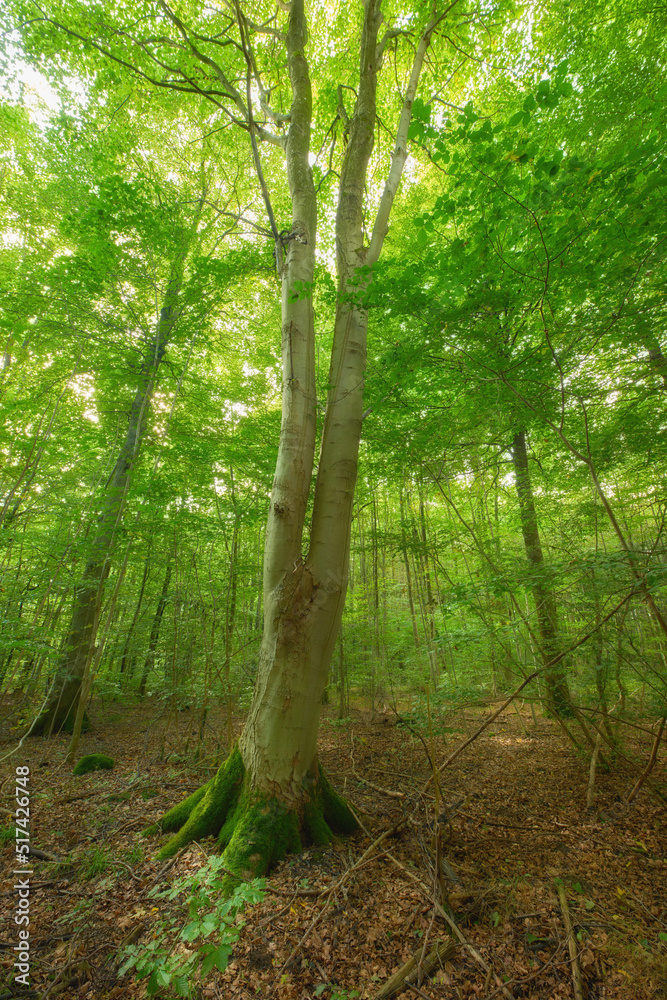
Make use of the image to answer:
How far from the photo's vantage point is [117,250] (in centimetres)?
488

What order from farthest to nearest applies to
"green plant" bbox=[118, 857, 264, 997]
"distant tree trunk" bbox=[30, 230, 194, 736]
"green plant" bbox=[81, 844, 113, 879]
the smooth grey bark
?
1. "distant tree trunk" bbox=[30, 230, 194, 736]
2. the smooth grey bark
3. "green plant" bbox=[81, 844, 113, 879]
4. "green plant" bbox=[118, 857, 264, 997]

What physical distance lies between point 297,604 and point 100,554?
342 centimetres

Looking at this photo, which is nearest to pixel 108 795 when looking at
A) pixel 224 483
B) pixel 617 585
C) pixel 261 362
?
pixel 224 483

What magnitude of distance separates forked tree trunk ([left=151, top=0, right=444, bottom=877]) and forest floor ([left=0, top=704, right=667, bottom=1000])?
23cm

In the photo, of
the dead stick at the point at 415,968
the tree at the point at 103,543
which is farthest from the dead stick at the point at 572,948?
the tree at the point at 103,543

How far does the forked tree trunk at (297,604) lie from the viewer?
269 cm

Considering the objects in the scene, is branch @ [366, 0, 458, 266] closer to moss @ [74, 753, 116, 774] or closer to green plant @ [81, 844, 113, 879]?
green plant @ [81, 844, 113, 879]

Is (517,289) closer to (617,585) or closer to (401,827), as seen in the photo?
(617,585)

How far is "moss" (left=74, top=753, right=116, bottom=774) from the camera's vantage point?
4.80 meters

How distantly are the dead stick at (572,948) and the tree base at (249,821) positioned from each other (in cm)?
141

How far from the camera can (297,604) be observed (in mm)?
2838

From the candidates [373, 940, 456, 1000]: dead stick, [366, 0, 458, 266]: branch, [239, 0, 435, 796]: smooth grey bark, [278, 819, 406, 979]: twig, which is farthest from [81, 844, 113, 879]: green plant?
[366, 0, 458, 266]: branch

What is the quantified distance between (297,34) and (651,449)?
227 inches

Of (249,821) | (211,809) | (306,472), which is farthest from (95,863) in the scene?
(306,472)
